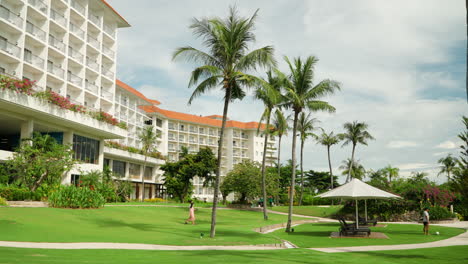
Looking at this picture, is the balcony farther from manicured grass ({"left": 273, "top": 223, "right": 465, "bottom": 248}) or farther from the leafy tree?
manicured grass ({"left": 273, "top": 223, "right": 465, "bottom": 248})

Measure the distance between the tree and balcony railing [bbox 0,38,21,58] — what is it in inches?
324

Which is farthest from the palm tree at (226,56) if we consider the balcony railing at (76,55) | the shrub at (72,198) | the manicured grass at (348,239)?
the balcony railing at (76,55)

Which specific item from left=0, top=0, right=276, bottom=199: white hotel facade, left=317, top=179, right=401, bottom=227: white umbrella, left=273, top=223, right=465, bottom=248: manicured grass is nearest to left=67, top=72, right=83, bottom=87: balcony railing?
left=0, top=0, right=276, bottom=199: white hotel facade

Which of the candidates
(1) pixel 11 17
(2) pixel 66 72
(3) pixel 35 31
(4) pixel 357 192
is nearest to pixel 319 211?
(4) pixel 357 192

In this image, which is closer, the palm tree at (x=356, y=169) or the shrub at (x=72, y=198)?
the shrub at (x=72, y=198)

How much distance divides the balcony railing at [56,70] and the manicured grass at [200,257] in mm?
32566

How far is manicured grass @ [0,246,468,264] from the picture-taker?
30.5ft

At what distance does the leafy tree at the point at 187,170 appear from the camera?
4966cm

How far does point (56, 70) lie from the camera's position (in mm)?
39781

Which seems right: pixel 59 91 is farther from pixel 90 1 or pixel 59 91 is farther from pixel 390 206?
pixel 390 206

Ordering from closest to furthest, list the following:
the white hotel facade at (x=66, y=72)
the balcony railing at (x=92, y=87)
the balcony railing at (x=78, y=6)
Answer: the white hotel facade at (x=66, y=72)
the balcony railing at (x=78, y=6)
the balcony railing at (x=92, y=87)

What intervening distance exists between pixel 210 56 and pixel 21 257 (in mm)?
12514

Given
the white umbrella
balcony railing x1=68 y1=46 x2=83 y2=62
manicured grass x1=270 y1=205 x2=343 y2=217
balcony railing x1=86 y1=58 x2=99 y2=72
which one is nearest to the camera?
the white umbrella

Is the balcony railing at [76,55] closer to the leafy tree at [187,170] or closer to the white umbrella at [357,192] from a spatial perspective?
the leafy tree at [187,170]
